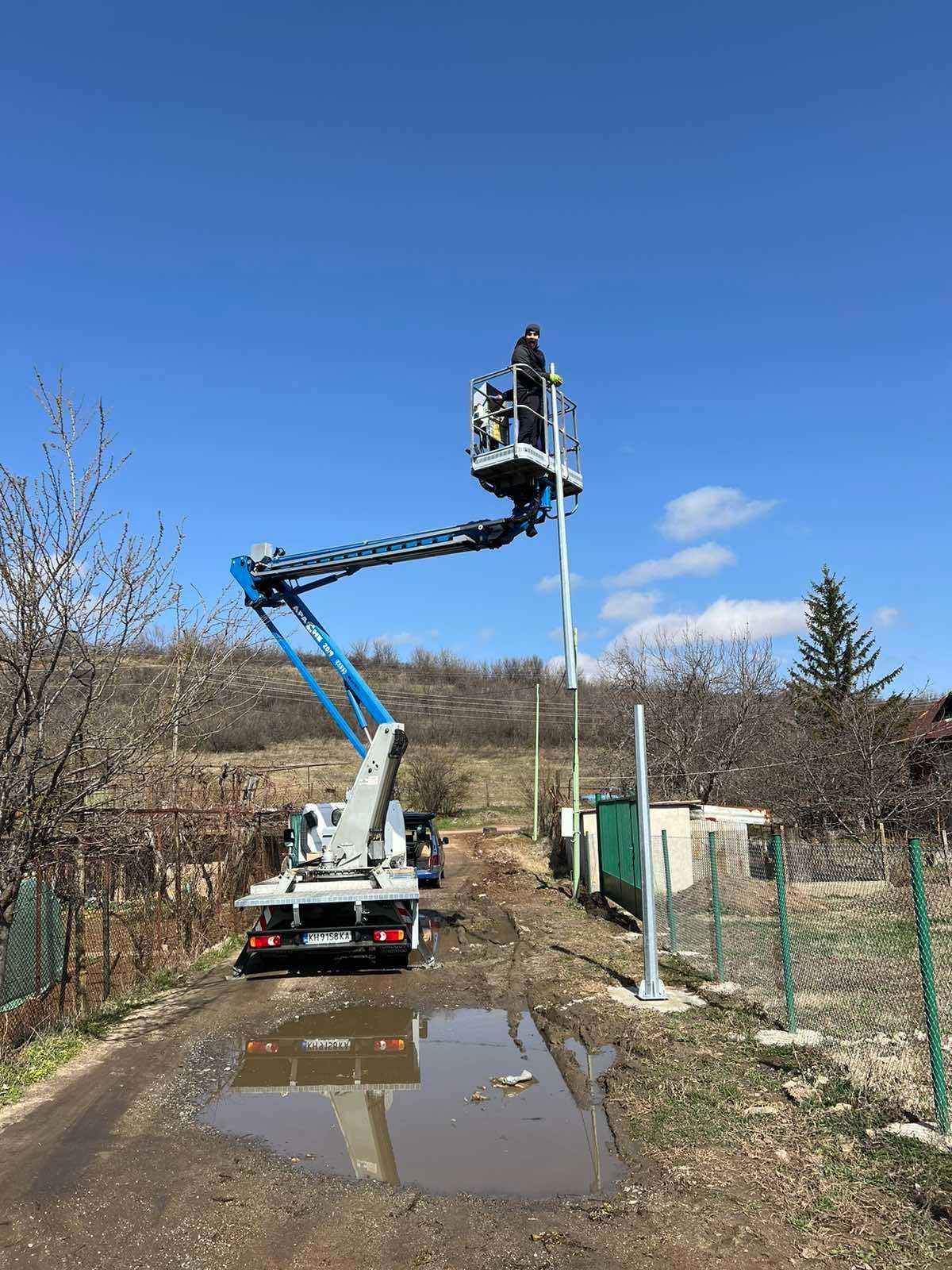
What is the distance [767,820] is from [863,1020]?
11499 mm

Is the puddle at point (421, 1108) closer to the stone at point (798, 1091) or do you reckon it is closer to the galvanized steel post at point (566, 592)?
the stone at point (798, 1091)

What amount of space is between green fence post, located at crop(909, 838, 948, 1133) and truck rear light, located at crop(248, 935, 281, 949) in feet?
26.4

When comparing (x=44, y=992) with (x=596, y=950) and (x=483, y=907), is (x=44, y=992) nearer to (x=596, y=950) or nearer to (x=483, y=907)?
(x=596, y=950)

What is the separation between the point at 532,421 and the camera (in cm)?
1132

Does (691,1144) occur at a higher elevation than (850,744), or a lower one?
lower

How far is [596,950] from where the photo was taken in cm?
1269

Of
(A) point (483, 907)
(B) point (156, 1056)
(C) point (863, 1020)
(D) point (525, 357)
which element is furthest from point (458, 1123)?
(A) point (483, 907)

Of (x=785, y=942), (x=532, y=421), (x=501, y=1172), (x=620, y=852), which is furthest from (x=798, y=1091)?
(x=620, y=852)

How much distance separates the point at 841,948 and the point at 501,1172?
22.3 ft

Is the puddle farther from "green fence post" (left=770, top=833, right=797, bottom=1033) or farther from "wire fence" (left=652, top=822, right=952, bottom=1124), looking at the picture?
"wire fence" (left=652, top=822, right=952, bottom=1124)

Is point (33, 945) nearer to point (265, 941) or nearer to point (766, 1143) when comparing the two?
point (265, 941)

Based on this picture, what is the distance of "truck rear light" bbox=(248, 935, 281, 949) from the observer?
11.4 meters

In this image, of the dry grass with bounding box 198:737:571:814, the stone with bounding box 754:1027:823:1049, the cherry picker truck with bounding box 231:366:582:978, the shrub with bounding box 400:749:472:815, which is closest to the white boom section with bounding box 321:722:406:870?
the cherry picker truck with bounding box 231:366:582:978

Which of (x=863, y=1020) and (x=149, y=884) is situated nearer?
(x=863, y=1020)
